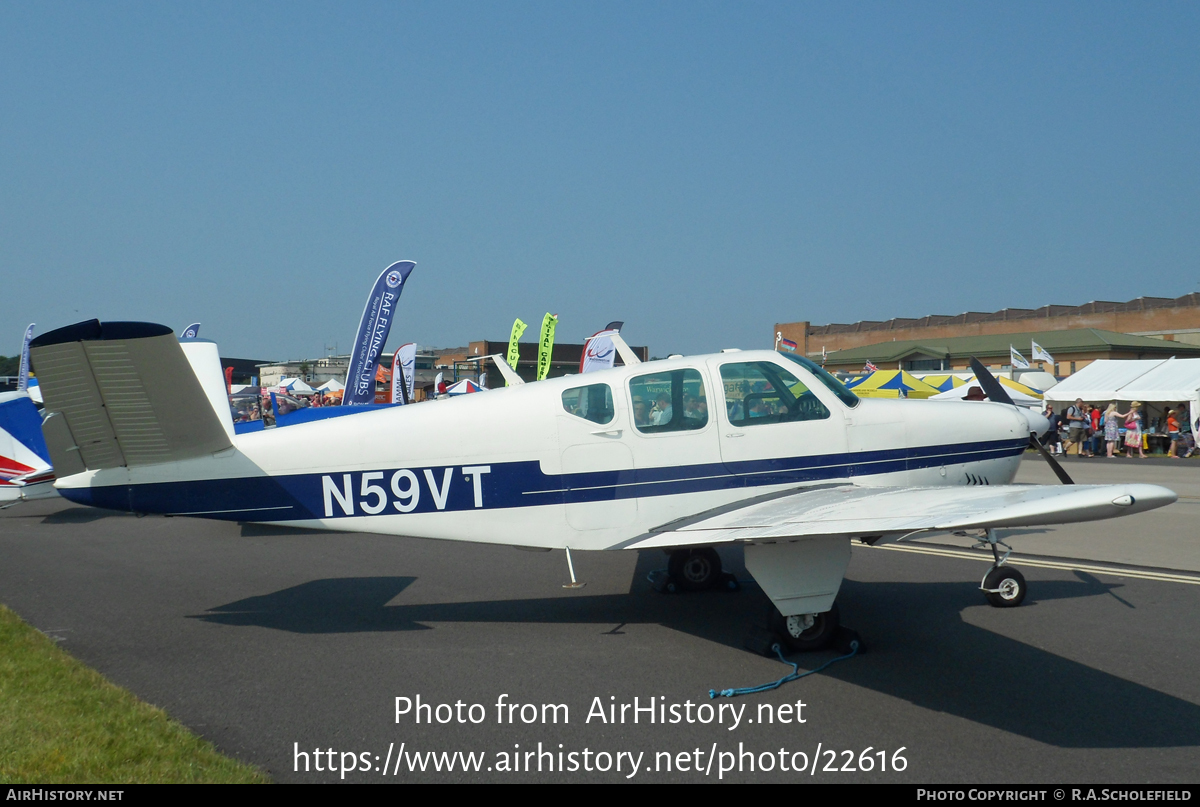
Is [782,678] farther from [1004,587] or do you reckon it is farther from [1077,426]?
[1077,426]

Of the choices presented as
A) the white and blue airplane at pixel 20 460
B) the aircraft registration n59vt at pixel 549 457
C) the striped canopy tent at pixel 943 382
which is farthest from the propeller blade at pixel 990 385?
the striped canopy tent at pixel 943 382

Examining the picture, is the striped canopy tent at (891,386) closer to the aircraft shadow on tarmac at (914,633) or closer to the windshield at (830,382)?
the aircraft shadow on tarmac at (914,633)

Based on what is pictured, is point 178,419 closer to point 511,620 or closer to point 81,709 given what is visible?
point 81,709

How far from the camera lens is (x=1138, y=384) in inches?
886

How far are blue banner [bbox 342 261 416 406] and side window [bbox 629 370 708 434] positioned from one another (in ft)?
48.9

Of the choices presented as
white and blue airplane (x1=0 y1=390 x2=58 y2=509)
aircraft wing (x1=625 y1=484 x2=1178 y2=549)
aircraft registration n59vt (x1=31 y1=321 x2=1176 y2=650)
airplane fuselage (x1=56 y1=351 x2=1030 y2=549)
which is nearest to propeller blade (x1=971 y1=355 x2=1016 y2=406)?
aircraft registration n59vt (x1=31 y1=321 x2=1176 y2=650)

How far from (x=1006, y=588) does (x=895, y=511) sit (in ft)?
9.02

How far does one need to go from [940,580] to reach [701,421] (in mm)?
3455

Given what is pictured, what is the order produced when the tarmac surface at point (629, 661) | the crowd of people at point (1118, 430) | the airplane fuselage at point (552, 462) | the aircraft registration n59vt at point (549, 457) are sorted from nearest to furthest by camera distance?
the tarmac surface at point (629, 661)
the aircraft registration n59vt at point (549, 457)
the airplane fuselage at point (552, 462)
the crowd of people at point (1118, 430)

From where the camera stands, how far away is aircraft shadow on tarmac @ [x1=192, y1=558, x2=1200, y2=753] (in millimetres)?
4352

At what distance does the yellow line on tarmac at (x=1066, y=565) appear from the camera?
7602 millimetres

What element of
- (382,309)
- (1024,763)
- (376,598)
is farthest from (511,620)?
(382,309)

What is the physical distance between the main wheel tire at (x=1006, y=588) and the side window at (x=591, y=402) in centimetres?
358

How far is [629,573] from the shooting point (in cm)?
817
